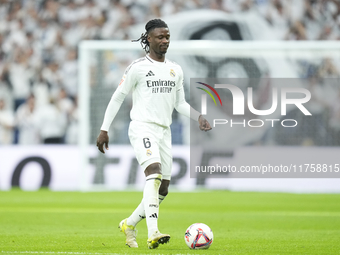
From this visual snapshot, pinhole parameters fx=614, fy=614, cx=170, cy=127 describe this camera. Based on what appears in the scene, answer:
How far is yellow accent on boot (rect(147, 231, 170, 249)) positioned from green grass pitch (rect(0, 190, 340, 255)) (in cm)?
7

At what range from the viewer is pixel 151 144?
19.6 ft

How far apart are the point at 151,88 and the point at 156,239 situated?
1.52 metres

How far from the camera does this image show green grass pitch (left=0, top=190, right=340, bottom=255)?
6.17 metres

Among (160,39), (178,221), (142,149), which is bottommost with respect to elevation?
(178,221)

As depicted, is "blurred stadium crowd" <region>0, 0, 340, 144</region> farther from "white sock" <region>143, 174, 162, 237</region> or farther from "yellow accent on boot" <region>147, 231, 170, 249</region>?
"yellow accent on boot" <region>147, 231, 170, 249</region>

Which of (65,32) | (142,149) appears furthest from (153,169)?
(65,32)

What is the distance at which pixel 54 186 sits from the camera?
14.6 metres

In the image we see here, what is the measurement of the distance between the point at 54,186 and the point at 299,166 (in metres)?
5.80

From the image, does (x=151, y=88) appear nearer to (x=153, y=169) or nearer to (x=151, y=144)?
(x=151, y=144)

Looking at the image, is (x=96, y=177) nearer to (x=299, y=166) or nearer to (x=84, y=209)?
(x=84, y=209)

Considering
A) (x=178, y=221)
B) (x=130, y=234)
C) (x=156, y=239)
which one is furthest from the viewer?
(x=178, y=221)

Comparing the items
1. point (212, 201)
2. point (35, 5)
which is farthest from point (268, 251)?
point (35, 5)

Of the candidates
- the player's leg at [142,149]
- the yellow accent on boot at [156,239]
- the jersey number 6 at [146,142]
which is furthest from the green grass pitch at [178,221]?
the jersey number 6 at [146,142]

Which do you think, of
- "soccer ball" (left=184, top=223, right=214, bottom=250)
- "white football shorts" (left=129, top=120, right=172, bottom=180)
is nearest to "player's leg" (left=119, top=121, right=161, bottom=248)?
"white football shorts" (left=129, top=120, right=172, bottom=180)
